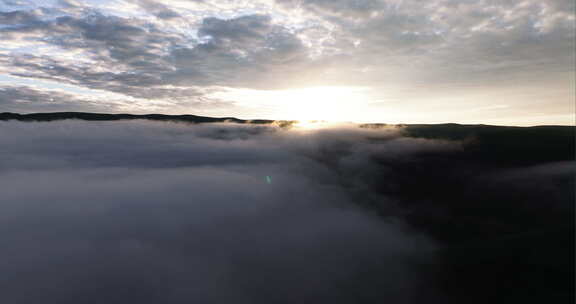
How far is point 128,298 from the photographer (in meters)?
72.2

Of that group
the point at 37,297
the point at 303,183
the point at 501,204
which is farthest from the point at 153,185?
the point at 501,204

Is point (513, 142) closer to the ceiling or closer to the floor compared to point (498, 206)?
closer to the ceiling

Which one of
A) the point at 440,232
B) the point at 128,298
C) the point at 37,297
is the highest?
the point at 440,232

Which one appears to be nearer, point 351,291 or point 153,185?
point 351,291

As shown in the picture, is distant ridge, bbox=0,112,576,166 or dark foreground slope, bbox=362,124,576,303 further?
distant ridge, bbox=0,112,576,166

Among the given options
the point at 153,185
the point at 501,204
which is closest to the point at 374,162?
the point at 501,204

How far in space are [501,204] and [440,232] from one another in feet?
76.4

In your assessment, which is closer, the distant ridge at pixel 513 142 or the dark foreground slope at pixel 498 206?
the dark foreground slope at pixel 498 206

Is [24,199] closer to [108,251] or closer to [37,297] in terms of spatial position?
[37,297]

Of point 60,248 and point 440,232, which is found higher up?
point 440,232

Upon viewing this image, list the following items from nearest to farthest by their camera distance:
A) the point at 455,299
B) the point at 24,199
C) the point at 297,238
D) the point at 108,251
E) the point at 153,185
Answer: the point at 455,299 < the point at 108,251 < the point at 297,238 < the point at 24,199 < the point at 153,185

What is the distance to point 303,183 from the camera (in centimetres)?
16312

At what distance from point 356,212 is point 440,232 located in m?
39.2

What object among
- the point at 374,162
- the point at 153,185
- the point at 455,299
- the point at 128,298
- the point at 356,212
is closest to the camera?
the point at 455,299
